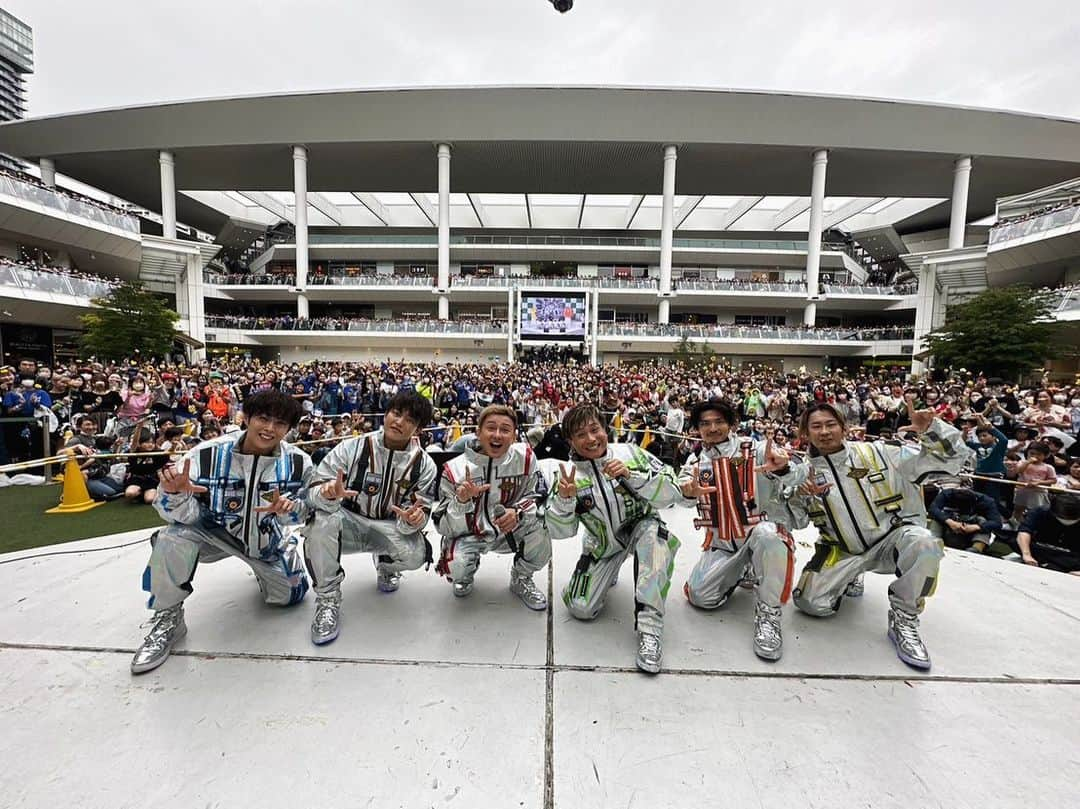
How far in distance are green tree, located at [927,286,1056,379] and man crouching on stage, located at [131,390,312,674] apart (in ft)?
80.3

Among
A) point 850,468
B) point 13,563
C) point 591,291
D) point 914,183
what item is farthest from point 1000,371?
point 13,563

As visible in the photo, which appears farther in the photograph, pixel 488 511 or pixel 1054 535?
pixel 1054 535

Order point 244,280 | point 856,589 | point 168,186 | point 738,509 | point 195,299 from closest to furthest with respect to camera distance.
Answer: point 738,509, point 856,589, point 195,299, point 168,186, point 244,280

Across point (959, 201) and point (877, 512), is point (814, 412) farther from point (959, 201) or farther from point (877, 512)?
point (959, 201)

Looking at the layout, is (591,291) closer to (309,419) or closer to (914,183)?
(309,419)

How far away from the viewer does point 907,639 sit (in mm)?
2516

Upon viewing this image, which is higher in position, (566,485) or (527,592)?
(566,485)

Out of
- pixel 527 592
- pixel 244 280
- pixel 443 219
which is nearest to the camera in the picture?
pixel 527 592

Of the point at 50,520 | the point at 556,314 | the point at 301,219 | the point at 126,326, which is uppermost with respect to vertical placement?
the point at 301,219

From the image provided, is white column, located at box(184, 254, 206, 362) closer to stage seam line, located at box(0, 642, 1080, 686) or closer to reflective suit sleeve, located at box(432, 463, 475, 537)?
stage seam line, located at box(0, 642, 1080, 686)

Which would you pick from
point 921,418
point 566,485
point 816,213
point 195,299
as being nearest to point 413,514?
point 566,485

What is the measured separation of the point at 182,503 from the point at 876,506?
3726 millimetres

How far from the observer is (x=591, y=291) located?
27.2 m

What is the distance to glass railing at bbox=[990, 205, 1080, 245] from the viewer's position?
19484 millimetres
